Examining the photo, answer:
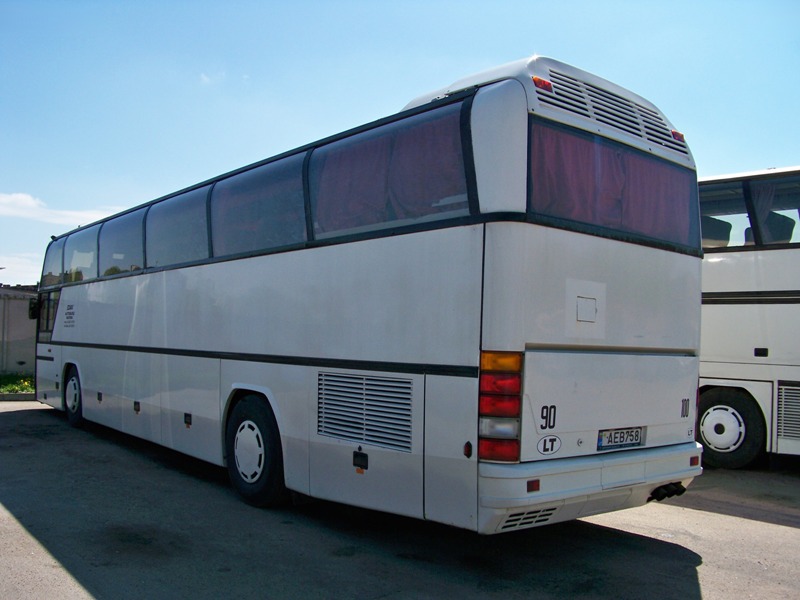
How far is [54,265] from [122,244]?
443cm

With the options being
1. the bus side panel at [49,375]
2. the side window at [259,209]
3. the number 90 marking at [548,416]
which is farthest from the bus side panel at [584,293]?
the bus side panel at [49,375]

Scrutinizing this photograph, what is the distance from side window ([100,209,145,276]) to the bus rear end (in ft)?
23.2

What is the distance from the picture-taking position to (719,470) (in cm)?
988

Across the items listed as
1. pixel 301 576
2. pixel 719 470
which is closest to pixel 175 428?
pixel 301 576

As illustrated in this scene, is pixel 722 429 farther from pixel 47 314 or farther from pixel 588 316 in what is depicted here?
pixel 47 314

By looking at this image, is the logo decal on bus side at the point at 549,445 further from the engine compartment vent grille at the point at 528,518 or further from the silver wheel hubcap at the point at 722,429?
the silver wheel hubcap at the point at 722,429

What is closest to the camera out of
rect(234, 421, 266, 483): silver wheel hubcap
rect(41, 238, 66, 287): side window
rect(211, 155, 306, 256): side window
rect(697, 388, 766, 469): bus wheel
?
rect(211, 155, 306, 256): side window

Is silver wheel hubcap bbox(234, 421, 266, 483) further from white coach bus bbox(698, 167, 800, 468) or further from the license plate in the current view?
white coach bus bbox(698, 167, 800, 468)

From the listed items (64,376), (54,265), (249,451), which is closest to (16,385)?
(54,265)

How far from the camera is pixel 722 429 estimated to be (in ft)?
32.0

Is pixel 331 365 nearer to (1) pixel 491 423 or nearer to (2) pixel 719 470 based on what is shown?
(1) pixel 491 423

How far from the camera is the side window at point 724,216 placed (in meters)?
9.77

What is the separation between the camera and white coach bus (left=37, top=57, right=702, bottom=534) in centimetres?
484

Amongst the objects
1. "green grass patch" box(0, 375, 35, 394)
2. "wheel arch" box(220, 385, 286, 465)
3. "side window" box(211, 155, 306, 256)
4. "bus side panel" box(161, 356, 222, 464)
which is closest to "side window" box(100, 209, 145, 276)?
"bus side panel" box(161, 356, 222, 464)
